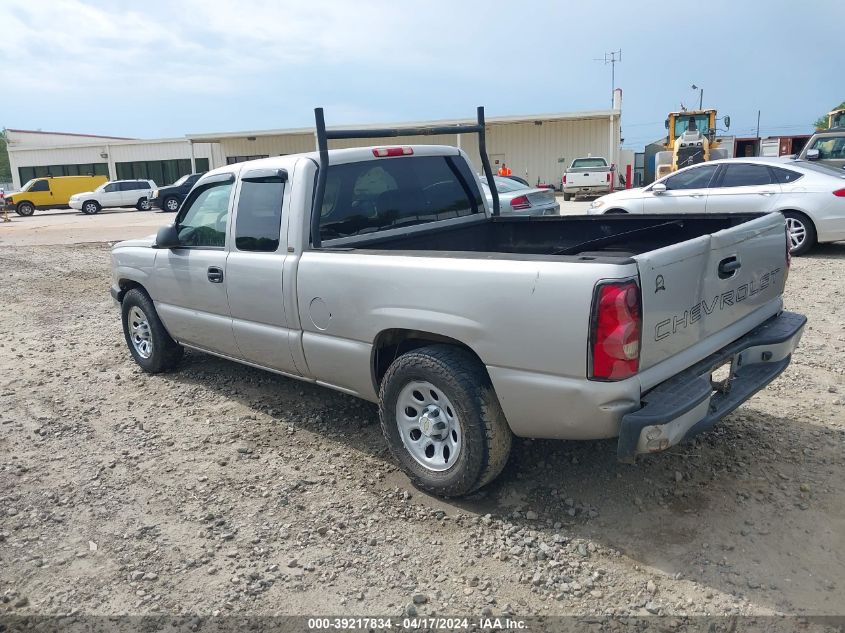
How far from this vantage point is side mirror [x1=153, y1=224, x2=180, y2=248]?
5.00 meters

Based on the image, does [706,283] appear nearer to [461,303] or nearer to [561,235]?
[461,303]

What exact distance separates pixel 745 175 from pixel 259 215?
8.44 meters

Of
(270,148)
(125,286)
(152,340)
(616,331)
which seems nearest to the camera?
(616,331)

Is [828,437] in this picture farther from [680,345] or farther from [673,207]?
[673,207]

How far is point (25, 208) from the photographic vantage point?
116 feet

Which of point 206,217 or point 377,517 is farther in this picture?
point 206,217

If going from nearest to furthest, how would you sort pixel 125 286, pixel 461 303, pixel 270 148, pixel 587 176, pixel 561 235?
pixel 461 303
pixel 561 235
pixel 125 286
pixel 587 176
pixel 270 148

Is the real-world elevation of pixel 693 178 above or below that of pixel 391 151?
below

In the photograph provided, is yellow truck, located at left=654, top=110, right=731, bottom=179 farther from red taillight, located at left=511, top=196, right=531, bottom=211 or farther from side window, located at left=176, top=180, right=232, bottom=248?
side window, located at left=176, top=180, right=232, bottom=248

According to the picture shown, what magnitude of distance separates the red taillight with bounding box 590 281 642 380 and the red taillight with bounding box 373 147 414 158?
229cm

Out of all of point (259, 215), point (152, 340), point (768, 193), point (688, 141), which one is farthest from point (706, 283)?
point (688, 141)

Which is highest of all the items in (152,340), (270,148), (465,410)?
(270,148)

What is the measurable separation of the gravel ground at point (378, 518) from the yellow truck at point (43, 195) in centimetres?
3566

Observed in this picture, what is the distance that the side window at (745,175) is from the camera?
32.8 ft
